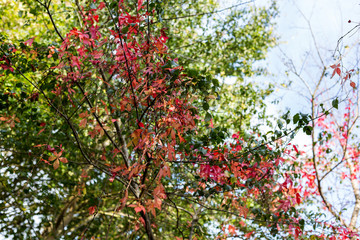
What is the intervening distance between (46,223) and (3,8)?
14.6 feet

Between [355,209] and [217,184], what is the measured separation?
5750 mm

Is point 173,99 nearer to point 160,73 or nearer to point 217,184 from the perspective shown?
point 160,73

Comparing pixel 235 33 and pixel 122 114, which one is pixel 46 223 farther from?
pixel 235 33

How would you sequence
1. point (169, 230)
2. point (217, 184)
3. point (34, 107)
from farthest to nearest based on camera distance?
point (169, 230), point (34, 107), point (217, 184)

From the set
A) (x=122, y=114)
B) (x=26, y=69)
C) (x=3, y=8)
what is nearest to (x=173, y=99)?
(x=122, y=114)

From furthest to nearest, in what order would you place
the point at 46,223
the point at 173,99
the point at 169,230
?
the point at 46,223
the point at 169,230
the point at 173,99

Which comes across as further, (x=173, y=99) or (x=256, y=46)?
(x=256, y=46)

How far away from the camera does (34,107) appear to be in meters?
4.00

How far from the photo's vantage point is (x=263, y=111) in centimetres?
525

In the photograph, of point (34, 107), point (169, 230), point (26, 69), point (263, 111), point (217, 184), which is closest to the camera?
point (217, 184)

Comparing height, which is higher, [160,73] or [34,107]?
[34,107]

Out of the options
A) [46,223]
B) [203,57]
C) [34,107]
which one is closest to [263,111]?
[203,57]

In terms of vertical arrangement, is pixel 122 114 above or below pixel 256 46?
below

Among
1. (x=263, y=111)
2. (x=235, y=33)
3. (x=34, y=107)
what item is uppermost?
(x=235, y=33)
